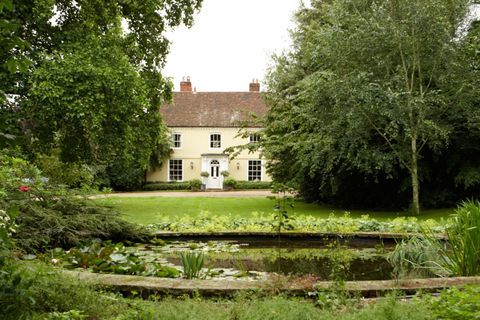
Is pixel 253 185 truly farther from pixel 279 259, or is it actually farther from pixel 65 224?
pixel 65 224

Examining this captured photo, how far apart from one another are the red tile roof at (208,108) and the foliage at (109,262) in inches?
1369

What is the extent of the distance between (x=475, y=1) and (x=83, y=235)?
1738 cm

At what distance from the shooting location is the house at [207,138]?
135 ft

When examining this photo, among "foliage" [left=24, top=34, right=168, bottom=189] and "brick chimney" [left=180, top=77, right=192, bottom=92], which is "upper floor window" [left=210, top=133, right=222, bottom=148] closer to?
"brick chimney" [left=180, top=77, right=192, bottom=92]

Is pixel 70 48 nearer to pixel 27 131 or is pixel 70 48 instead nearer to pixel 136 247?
pixel 27 131

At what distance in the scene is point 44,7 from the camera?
11828mm

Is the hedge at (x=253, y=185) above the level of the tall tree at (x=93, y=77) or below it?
below

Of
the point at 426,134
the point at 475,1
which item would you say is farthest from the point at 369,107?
the point at 475,1

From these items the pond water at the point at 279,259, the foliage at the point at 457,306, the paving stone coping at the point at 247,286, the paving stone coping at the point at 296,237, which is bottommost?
the pond water at the point at 279,259

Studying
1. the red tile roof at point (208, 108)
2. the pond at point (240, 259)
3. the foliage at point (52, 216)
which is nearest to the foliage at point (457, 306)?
the pond at point (240, 259)

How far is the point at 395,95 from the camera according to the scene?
1538 cm

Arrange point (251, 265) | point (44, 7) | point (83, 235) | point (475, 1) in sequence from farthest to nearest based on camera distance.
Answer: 1. point (475, 1)
2. point (44, 7)
3. point (83, 235)
4. point (251, 265)

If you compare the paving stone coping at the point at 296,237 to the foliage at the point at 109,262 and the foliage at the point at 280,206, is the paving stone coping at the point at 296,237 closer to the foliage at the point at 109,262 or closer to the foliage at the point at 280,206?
the foliage at the point at 280,206

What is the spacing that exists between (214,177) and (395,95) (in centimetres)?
2737
